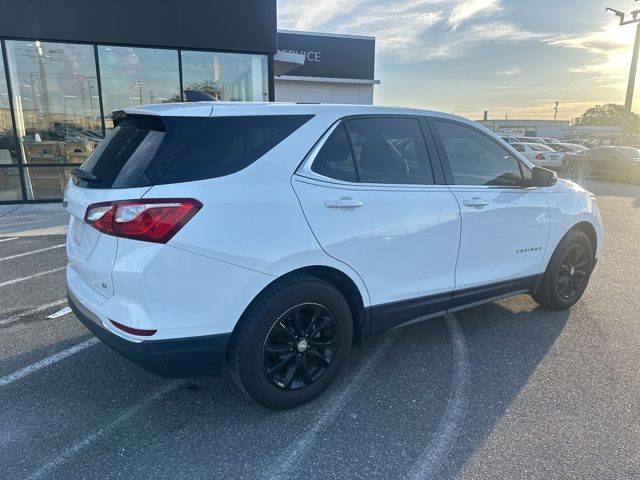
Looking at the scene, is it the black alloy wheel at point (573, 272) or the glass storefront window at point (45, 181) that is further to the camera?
the glass storefront window at point (45, 181)

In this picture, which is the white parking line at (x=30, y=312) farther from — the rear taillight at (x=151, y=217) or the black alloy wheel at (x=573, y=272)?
the black alloy wheel at (x=573, y=272)

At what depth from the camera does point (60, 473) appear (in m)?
2.33

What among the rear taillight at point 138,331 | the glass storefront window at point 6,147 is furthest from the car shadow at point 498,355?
the glass storefront window at point 6,147

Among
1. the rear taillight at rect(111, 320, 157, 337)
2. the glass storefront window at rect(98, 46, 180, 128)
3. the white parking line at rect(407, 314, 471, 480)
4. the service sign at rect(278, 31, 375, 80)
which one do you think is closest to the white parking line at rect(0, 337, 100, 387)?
the rear taillight at rect(111, 320, 157, 337)

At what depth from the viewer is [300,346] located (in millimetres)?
2834

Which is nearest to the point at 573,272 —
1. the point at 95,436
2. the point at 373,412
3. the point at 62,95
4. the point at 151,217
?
the point at 373,412

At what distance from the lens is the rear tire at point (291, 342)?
8.50ft

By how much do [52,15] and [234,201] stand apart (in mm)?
9790

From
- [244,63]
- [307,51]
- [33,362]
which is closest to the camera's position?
[33,362]

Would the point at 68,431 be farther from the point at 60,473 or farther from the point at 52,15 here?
the point at 52,15

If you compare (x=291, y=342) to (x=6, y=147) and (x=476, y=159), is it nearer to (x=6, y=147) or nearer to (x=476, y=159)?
(x=476, y=159)

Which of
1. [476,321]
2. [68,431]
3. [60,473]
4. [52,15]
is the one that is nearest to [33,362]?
[68,431]

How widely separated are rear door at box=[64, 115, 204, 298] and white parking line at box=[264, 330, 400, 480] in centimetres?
129

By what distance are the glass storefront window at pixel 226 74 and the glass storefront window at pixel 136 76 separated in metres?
0.34
